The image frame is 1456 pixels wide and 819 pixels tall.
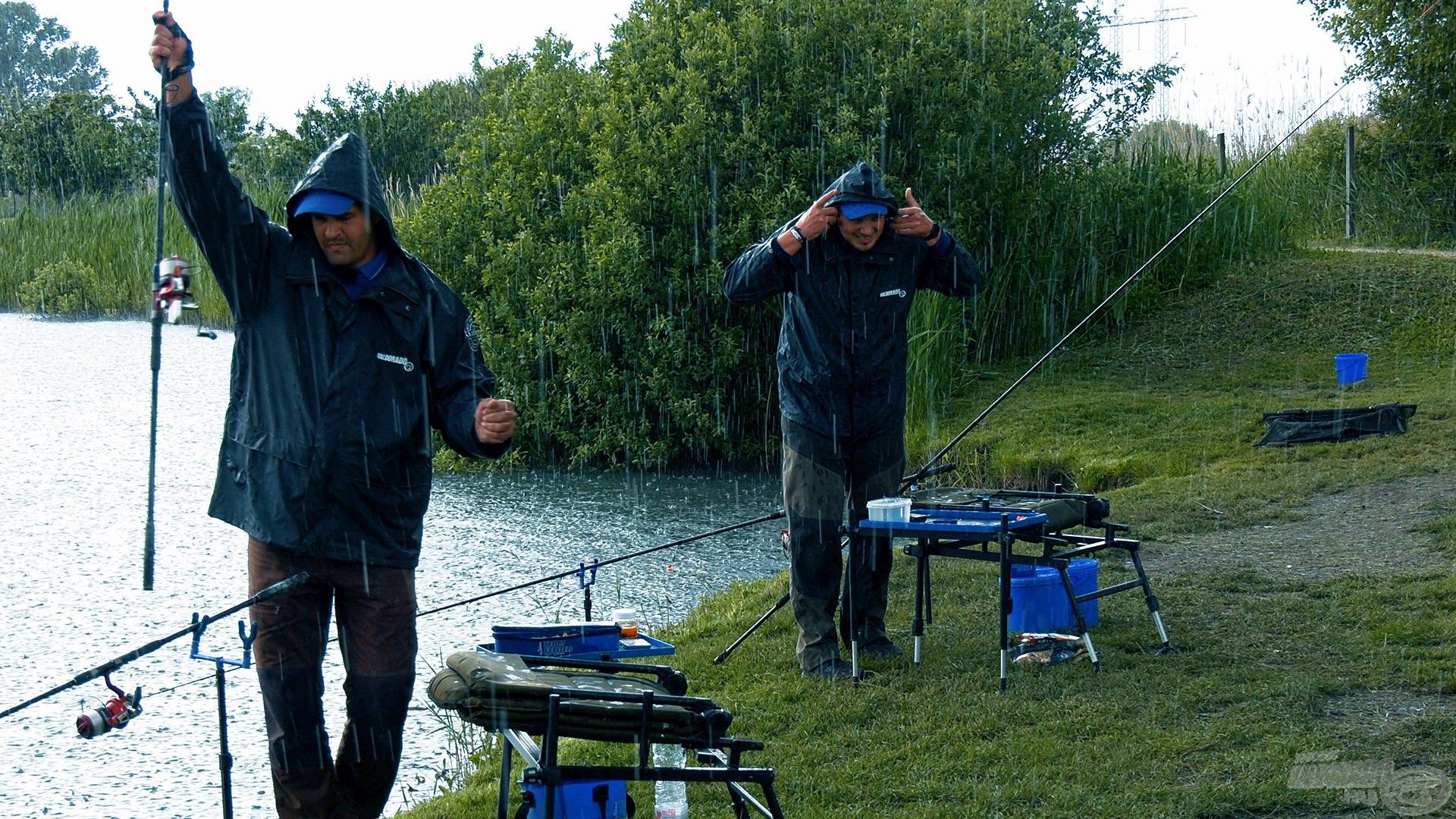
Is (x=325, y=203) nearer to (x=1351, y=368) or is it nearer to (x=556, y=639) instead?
(x=556, y=639)

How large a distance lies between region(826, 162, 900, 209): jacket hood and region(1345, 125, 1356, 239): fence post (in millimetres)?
18284

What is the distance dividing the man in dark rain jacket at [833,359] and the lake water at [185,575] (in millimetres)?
1162

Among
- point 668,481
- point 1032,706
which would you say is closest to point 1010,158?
point 668,481

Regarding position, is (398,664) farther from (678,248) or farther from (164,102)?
(678,248)

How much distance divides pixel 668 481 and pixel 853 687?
25.5 feet

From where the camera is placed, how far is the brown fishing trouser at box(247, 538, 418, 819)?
13.2ft

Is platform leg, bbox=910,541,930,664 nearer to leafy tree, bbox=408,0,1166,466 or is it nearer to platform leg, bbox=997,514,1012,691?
platform leg, bbox=997,514,1012,691

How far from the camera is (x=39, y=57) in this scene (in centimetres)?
5019

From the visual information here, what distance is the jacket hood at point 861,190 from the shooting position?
5.98 metres

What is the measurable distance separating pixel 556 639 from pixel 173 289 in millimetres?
1529

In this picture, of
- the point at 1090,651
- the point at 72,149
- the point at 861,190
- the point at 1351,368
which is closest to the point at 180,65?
the point at 861,190

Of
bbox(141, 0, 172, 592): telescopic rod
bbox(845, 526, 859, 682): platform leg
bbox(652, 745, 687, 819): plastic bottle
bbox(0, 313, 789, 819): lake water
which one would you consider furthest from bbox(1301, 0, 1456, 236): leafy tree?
bbox(141, 0, 172, 592): telescopic rod

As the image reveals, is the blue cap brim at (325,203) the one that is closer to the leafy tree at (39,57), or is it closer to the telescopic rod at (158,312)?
the telescopic rod at (158,312)

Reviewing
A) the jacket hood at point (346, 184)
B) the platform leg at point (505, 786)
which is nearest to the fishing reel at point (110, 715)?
the platform leg at point (505, 786)
